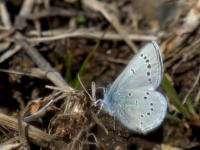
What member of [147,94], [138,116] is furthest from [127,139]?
[147,94]

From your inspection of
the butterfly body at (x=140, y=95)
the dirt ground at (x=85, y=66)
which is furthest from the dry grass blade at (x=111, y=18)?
the butterfly body at (x=140, y=95)

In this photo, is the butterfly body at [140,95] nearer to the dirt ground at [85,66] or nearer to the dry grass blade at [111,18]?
the dirt ground at [85,66]

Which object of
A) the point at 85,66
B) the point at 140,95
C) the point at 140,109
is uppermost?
the point at 85,66

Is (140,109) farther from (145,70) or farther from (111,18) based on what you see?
(111,18)

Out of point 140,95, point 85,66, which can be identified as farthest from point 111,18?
point 140,95

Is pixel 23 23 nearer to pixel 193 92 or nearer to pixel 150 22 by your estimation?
pixel 150 22

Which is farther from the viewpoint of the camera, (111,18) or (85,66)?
(111,18)

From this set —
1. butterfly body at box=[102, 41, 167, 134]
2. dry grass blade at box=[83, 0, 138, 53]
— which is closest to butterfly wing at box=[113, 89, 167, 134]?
butterfly body at box=[102, 41, 167, 134]
